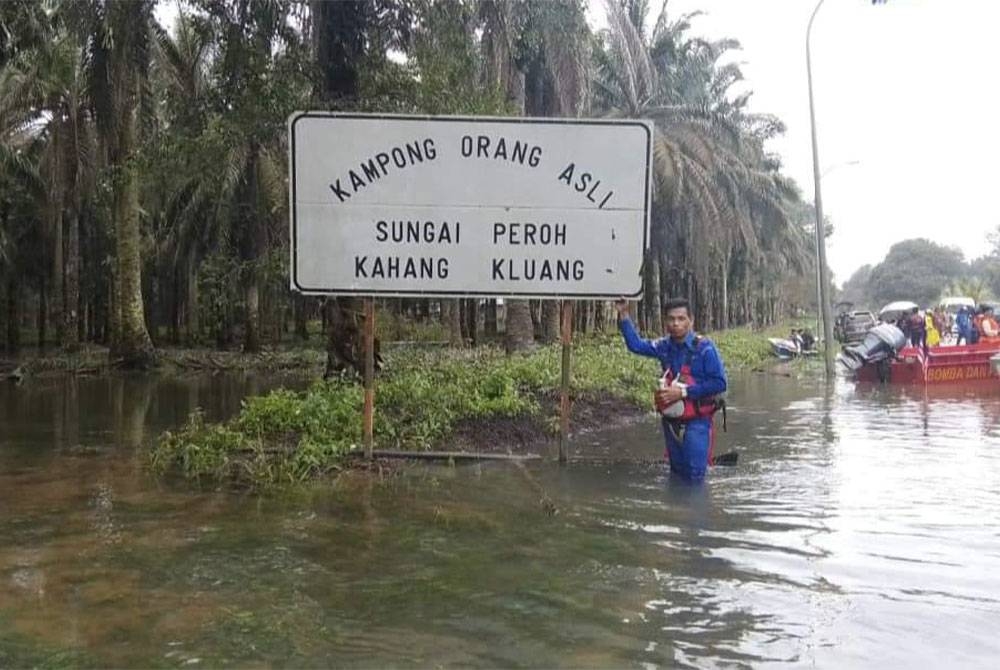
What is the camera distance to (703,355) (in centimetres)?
781

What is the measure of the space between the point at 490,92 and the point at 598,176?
6340mm

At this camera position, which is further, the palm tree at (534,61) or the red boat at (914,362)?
the red boat at (914,362)

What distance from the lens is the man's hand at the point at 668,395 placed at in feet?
25.4

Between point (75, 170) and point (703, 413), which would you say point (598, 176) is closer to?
point (703, 413)

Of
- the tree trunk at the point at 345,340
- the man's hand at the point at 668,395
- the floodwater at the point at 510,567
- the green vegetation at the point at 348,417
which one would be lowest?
the floodwater at the point at 510,567

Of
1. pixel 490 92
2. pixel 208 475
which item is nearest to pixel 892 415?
pixel 490 92

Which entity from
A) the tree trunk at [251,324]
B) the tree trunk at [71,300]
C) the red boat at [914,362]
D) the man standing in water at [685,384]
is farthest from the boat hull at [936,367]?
the tree trunk at [71,300]

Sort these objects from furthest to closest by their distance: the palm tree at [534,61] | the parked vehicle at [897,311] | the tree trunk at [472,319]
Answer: the tree trunk at [472,319] < the parked vehicle at [897,311] < the palm tree at [534,61]

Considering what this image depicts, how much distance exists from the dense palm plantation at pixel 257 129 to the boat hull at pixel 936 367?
7850 mm

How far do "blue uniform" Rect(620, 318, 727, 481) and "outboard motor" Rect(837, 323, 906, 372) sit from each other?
49.8 ft

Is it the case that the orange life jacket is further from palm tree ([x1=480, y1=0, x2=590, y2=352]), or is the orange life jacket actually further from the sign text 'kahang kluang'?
palm tree ([x1=480, y1=0, x2=590, y2=352])

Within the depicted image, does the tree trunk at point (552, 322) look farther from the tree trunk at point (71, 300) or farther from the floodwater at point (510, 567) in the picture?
the floodwater at point (510, 567)

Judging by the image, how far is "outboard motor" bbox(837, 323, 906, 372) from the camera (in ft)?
72.0

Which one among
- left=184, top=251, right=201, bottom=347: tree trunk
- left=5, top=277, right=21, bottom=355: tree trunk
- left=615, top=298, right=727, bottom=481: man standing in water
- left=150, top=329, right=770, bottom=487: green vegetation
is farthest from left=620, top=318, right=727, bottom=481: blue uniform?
left=184, top=251, right=201, bottom=347: tree trunk
